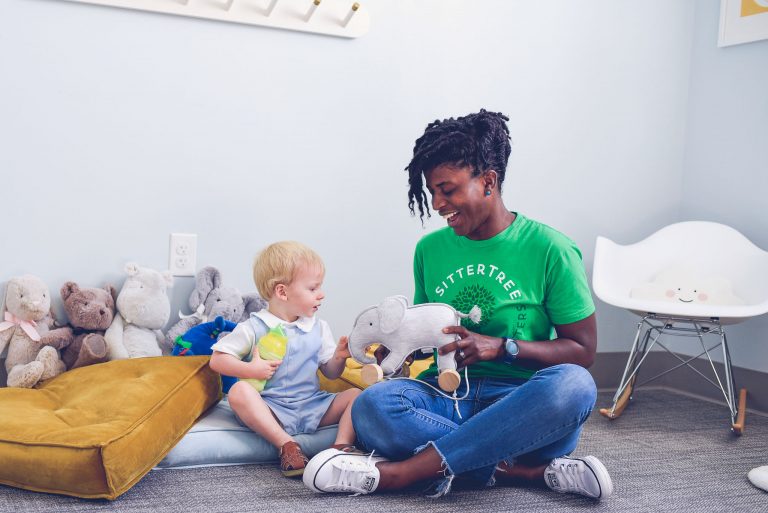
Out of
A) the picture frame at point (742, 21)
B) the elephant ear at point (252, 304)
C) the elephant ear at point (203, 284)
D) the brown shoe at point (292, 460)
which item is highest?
the picture frame at point (742, 21)

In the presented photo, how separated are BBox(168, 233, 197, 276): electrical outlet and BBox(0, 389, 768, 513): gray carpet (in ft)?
2.25

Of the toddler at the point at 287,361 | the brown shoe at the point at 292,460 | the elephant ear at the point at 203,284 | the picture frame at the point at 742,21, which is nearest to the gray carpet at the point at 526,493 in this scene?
the brown shoe at the point at 292,460

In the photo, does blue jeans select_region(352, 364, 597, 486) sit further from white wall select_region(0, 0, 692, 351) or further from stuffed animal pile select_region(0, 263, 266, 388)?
white wall select_region(0, 0, 692, 351)

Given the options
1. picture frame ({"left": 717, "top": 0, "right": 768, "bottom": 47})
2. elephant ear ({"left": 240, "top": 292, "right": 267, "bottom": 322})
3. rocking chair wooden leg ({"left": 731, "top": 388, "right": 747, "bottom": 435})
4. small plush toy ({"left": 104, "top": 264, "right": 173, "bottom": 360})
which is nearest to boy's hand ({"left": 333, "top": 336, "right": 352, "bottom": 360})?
elephant ear ({"left": 240, "top": 292, "right": 267, "bottom": 322})

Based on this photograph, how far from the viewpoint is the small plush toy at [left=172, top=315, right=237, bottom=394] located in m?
2.06

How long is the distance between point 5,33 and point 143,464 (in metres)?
1.21

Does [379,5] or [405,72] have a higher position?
[379,5]

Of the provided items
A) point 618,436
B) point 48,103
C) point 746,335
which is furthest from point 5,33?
point 746,335

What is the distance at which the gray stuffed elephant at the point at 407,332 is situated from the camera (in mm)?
1608

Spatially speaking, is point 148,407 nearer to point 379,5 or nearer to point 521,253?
point 521,253

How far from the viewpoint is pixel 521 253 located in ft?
5.62

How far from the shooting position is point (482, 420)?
1.52 metres

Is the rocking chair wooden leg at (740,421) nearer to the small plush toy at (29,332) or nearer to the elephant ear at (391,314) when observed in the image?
the elephant ear at (391,314)

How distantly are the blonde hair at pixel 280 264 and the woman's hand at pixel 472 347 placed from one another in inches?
15.9
